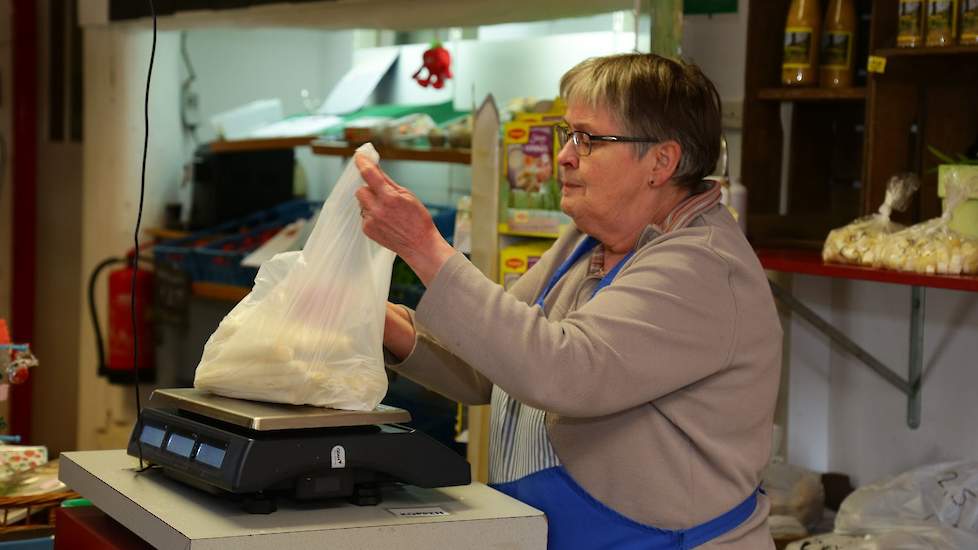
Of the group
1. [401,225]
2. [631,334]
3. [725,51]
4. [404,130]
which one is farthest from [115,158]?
[631,334]

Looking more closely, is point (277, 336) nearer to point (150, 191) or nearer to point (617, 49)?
point (617, 49)

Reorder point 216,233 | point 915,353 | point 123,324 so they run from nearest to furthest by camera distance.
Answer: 1. point 915,353
2. point 123,324
3. point 216,233

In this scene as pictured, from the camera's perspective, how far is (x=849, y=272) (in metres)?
2.75

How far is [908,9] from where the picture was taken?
2904mm

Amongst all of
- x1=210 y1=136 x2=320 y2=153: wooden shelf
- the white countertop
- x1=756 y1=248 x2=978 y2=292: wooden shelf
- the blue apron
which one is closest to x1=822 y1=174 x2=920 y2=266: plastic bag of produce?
x1=756 y1=248 x2=978 y2=292: wooden shelf

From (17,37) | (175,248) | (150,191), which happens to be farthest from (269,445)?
(17,37)

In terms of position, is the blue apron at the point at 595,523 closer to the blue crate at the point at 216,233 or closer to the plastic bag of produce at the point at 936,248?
the plastic bag of produce at the point at 936,248

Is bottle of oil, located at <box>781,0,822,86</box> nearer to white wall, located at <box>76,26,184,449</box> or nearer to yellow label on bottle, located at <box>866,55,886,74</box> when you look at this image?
yellow label on bottle, located at <box>866,55,886,74</box>

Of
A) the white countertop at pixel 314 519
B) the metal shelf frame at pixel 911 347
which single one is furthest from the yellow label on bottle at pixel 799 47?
the white countertop at pixel 314 519

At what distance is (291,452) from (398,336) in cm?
46

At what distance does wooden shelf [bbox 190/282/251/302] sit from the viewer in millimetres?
5324

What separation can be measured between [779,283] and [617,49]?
1.10 m

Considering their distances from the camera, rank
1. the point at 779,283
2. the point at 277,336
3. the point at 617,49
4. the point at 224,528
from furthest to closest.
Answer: the point at 617,49, the point at 779,283, the point at 277,336, the point at 224,528

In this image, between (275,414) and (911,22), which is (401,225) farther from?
(911,22)
